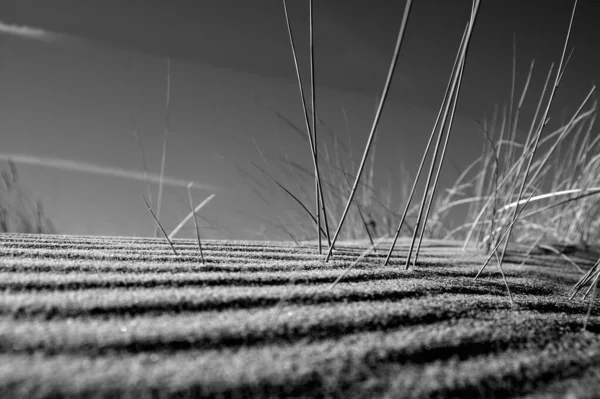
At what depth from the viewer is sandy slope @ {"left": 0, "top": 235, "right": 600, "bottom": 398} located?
0.58m

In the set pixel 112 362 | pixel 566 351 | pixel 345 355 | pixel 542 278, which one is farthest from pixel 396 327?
pixel 542 278

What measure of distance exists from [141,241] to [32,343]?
0.91 meters

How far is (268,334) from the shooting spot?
0.70 meters

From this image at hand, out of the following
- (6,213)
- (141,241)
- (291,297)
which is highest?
(6,213)

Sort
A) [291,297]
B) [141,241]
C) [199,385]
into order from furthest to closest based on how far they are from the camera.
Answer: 1. [141,241]
2. [291,297]
3. [199,385]

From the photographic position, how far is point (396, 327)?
0.77 meters

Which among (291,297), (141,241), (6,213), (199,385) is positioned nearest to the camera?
(199,385)

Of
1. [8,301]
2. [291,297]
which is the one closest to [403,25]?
[291,297]

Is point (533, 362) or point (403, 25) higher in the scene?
point (403, 25)

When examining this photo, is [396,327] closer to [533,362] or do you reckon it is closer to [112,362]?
[533,362]

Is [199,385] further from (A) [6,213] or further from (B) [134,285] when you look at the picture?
(A) [6,213]

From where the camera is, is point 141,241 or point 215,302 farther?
point 141,241

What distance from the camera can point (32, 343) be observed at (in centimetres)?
62

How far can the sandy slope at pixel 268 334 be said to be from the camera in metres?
0.58
